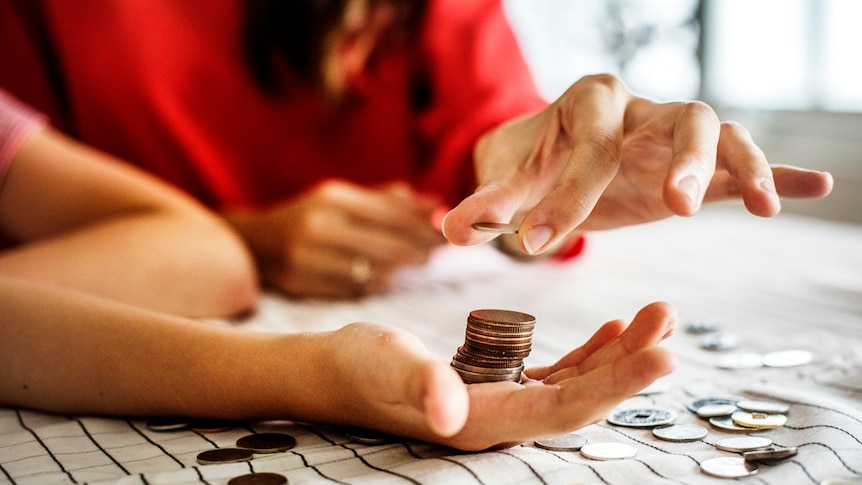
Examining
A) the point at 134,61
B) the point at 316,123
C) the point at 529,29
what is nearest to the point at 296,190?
the point at 316,123

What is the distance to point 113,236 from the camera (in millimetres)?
1062

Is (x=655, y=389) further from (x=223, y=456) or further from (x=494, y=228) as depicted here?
(x=223, y=456)

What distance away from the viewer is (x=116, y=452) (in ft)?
2.28

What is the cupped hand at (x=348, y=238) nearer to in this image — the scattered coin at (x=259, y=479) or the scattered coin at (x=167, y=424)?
the scattered coin at (x=167, y=424)

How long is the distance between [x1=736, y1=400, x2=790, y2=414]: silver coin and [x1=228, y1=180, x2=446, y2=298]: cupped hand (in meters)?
0.65

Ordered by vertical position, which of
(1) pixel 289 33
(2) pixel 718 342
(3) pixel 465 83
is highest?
(1) pixel 289 33

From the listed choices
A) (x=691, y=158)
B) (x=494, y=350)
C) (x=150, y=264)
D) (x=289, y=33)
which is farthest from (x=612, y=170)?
(x=289, y=33)

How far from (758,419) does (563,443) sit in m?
0.20

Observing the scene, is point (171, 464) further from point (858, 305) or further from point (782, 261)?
point (782, 261)

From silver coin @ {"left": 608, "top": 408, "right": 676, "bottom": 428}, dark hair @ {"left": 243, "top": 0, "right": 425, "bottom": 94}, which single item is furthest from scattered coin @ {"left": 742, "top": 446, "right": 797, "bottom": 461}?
dark hair @ {"left": 243, "top": 0, "right": 425, "bottom": 94}

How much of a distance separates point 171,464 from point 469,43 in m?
1.17

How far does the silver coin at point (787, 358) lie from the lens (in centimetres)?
96

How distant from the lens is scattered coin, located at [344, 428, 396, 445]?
0.70 metres

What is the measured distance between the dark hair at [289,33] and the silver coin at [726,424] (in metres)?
1.12
